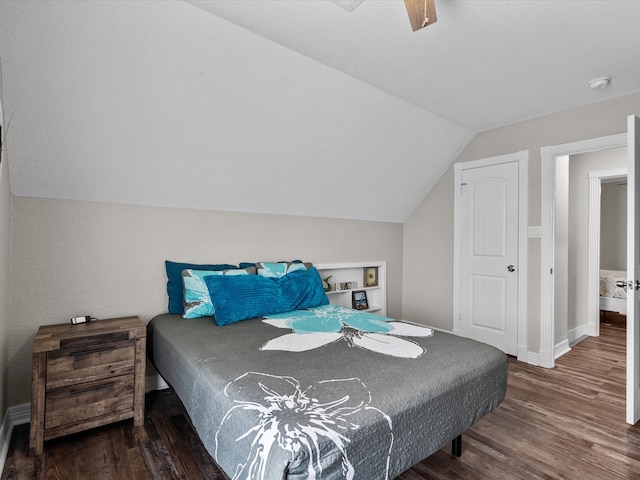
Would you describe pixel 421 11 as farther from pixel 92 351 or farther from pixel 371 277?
pixel 371 277

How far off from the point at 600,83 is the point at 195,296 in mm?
3379

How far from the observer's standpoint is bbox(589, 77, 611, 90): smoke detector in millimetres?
2545

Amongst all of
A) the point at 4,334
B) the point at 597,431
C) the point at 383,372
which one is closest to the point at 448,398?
the point at 383,372

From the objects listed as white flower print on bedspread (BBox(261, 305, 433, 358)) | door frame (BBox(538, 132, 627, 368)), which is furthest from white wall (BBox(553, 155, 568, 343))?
white flower print on bedspread (BBox(261, 305, 433, 358))

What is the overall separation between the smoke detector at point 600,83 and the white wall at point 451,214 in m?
0.38

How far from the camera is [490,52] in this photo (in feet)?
7.23

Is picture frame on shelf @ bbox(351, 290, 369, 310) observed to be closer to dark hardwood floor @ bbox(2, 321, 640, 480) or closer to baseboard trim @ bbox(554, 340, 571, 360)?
dark hardwood floor @ bbox(2, 321, 640, 480)

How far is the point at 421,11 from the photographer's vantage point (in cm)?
140

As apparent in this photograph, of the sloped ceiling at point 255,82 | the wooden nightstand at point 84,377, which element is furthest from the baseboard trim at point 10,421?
the sloped ceiling at point 255,82

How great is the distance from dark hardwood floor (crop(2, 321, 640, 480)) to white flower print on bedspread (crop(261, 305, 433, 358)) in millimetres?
613

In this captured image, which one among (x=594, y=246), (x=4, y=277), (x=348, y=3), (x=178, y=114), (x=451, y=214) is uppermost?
(x=348, y=3)

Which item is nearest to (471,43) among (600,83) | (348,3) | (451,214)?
(348,3)

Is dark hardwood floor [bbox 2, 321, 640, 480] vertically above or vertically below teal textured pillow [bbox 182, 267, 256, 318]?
below

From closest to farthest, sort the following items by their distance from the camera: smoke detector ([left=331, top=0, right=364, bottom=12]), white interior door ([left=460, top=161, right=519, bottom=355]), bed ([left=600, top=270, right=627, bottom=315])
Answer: smoke detector ([left=331, top=0, right=364, bottom=12]) → white interior door ([left=460, top=161, right=519, bottom=355]) → bed ([left=600, top=270, right=627, bottom=315])
